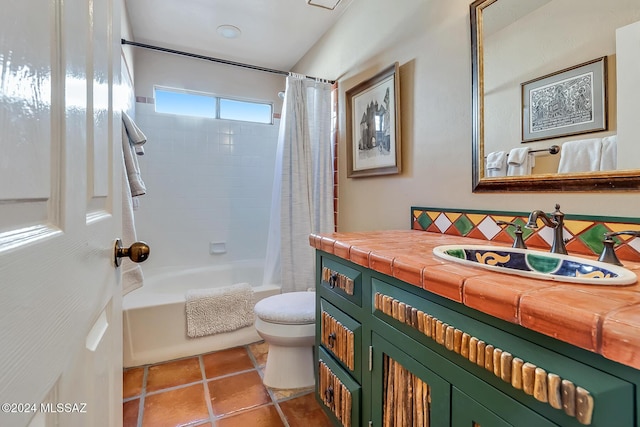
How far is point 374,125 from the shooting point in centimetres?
190

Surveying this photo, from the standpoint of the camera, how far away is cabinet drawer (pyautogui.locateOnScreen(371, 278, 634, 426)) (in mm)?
449

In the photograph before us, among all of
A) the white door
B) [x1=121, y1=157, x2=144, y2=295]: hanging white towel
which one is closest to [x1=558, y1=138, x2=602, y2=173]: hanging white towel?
the white door

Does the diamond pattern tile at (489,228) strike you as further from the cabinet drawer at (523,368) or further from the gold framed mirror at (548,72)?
the cabinet drawer at (523,368)

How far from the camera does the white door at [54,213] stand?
0.29 metres

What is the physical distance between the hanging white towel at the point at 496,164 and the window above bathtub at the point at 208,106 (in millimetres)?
2502

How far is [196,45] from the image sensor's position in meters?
2.66

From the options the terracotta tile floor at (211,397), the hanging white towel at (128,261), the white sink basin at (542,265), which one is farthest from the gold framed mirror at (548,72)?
the hanging white towel at (128,261)

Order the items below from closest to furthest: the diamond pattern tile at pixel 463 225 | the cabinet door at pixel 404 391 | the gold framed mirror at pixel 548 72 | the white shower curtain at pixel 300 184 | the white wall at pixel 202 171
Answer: the cabinet door at pixel 404 391 < the gold framed mirror at pixel 548 72 < the diamond pattern tile at pixel 463 225 < the white shower curtain at pixel 300 184 < the white wall at pixel 202 171

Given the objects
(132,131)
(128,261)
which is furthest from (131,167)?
(128,261)

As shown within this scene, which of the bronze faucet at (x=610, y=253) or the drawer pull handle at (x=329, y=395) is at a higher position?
the bronze faucet at (x=610, y=253)

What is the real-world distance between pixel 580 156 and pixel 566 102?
0.19m

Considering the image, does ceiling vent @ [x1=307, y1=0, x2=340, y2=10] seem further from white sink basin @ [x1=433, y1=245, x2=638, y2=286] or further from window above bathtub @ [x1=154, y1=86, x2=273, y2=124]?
white sink basin @ [x1=433, y1=245, x2=638, y2=286]

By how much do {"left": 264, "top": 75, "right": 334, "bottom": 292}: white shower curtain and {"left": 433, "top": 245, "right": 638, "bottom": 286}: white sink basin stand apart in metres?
1.38

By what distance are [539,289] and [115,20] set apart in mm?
1135
